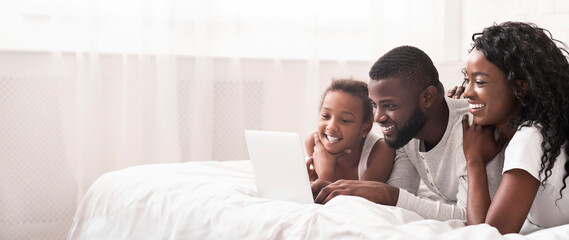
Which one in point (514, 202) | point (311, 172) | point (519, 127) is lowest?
point (311, 172)

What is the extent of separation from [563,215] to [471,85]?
322mm

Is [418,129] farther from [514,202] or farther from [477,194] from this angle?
[514,202]

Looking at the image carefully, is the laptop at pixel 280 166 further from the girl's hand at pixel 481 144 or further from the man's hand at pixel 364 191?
the girl's hand at pixel 481 144

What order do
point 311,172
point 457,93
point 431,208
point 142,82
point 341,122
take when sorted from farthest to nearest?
point 142,82, point 311,172, point 341,122, point 457,93, point 431,208

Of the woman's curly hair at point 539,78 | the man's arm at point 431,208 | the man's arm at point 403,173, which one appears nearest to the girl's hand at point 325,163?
the man's arm at point 403,173

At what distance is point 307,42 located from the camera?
333cm

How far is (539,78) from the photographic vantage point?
1410 mm

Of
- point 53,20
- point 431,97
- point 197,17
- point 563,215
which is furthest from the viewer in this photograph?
point 197,17

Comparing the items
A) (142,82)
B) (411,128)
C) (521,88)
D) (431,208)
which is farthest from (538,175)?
(142,82)

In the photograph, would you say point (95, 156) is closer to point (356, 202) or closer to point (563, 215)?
point (356, 202)

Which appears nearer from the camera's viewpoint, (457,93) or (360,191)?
(360,191)

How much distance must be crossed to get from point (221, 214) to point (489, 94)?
0.63m

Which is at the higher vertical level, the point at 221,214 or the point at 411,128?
the point at 411,128

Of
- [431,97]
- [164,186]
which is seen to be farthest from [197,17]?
[431,97]
